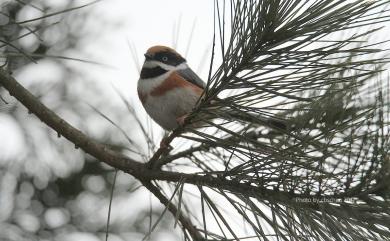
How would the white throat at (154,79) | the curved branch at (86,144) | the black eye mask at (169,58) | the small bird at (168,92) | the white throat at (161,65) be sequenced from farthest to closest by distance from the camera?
the black eye mask at (169,58), the white throat at (161,65), the white throat at (154,79), the small bird at (168,92), the curved branch at (86,144)

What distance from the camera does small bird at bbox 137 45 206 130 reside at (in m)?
2.62

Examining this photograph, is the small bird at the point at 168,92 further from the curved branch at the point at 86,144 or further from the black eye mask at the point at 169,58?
the curved branch at the point at 86,144

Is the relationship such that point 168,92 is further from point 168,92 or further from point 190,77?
point 190,77

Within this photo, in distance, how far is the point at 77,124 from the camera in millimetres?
2555

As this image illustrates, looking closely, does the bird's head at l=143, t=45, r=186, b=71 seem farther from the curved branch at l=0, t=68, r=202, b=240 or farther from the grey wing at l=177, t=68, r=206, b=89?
the curved branch at l=0, t=68, r=202, b=240

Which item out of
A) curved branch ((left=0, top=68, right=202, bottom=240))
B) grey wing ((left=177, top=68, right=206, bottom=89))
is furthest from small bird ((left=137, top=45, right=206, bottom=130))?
curved branch ((left=0, top=68, right=202, bottom=240))

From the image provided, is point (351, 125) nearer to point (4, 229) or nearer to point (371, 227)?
point (371, 227)

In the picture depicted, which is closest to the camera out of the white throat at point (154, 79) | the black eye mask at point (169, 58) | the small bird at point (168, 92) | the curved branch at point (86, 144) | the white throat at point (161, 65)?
the curved branch at point (86, 144)

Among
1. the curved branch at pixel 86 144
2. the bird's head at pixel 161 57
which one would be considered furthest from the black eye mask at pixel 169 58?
the curved branch at pixel 86 144

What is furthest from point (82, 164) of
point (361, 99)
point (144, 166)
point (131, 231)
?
point (361, 99)

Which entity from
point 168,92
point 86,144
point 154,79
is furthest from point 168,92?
point 86,144

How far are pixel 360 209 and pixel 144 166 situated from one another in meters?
0.65

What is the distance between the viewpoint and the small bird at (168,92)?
8.61ft

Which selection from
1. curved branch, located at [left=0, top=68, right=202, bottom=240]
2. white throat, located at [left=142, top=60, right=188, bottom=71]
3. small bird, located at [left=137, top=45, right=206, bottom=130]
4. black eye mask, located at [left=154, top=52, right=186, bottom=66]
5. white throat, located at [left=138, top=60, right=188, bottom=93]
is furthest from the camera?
black eye mask, located at [left=154, top=52, right=186, bottom=66]
